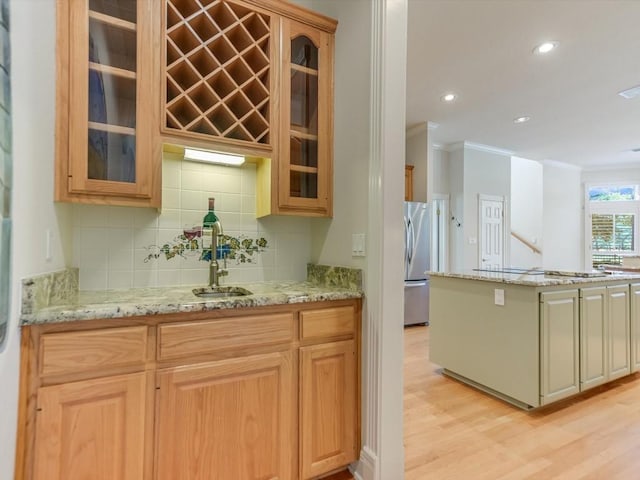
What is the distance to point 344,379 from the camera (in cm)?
169

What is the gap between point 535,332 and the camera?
2303mm

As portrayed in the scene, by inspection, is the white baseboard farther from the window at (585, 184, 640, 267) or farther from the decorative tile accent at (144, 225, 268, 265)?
the window at (585, 184, 640, 267)

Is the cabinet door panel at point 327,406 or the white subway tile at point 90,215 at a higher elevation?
the white subway tile at point 90,215

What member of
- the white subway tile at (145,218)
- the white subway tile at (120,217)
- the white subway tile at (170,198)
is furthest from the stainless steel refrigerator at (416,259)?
the white subway tile at (120,217)

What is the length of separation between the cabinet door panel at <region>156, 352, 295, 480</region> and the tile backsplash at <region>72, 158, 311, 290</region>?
2.33 feet

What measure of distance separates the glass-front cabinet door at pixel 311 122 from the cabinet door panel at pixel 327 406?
82 cm

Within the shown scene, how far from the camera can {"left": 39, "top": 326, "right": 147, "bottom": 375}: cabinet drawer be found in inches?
45.1

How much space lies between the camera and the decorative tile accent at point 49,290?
1.12 metres

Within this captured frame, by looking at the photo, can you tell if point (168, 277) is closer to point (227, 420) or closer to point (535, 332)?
point (227, 420)

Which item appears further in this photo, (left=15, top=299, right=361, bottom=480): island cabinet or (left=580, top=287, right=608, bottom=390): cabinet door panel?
(left=580, top=287, right=608, bottom=390): cabinet door panel

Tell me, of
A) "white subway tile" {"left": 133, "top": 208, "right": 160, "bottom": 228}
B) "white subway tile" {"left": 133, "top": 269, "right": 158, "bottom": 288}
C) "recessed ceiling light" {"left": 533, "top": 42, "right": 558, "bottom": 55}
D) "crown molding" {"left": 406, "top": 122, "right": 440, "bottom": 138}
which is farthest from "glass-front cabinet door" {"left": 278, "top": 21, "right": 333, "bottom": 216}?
"crown molding" {"left": 406, "top": 122, "right": 440, "bottom": 138}

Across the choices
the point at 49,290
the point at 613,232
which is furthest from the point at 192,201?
the point at 613,232

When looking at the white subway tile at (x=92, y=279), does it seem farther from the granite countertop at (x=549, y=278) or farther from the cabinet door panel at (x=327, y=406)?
the granite countertop at (x=549, y=278)

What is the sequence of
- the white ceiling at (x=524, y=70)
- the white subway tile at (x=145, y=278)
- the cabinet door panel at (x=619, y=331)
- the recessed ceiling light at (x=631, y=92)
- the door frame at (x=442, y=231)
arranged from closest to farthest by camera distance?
the white subway tile at (x=145, y=278)
the white ceiling at (x=524, y=70)
the cabinet door panel at (x=619, y=331)
the recessed ceiling light at (x=631, y=92)
the door frame at (x=442, y=231)
